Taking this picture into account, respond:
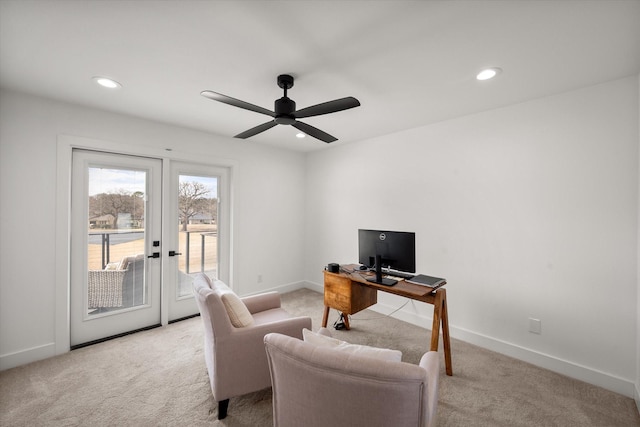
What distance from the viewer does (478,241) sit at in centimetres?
294

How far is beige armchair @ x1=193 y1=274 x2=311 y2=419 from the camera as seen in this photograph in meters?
1.80

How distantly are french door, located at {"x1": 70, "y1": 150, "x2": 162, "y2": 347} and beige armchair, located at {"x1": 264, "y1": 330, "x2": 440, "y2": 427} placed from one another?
9.21 ft

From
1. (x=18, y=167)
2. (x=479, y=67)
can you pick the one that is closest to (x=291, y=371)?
(x=479, y=67)

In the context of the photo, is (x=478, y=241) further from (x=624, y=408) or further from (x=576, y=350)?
(x=624, y=408)

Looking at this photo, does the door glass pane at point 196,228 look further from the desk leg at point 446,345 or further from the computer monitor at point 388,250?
the desk leg at point 446,345

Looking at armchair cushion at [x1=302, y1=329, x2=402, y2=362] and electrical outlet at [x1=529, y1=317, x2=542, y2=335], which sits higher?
armchair cushion at [x1=302, y1=329, x2=402, y2=362]

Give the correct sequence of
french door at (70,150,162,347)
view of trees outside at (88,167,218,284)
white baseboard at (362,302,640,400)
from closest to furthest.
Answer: white baseboard at (362,302,640,400) → french door at (70,150,162,347) → view of trees outside at (88,167,218,284)

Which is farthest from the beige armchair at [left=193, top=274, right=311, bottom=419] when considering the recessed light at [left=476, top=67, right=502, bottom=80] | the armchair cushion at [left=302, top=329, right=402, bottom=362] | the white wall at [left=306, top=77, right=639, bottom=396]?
the recessed light at [left=476, top=67, right=502, bottom=80]

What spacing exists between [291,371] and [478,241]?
263 cm

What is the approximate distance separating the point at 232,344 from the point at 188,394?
0.71 meters

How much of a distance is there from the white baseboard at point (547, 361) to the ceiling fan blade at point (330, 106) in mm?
2608

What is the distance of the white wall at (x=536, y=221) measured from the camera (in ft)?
7.14

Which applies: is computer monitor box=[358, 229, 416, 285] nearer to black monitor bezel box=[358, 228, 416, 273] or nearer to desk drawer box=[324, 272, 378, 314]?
black monitor bezel box=[358, 228, 416, 273]

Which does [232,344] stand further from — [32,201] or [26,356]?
[32,201]
